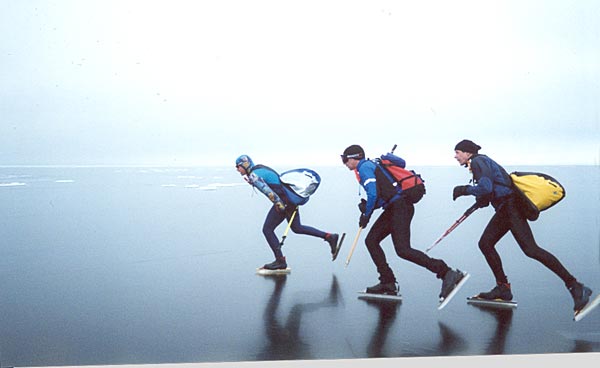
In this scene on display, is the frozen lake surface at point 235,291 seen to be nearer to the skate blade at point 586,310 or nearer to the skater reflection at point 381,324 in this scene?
the skater reflection at point 381,324

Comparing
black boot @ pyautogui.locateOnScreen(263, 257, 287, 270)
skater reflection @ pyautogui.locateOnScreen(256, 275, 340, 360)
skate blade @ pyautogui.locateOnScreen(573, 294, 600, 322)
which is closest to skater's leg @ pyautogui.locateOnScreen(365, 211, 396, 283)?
skater reflection @ pyautogui.locateOnScreen(256, 275, 340, 360)

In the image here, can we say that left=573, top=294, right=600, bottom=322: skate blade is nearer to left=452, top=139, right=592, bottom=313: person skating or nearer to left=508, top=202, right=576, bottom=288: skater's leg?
left=452, top=139, right=592, bottom=313: person skating

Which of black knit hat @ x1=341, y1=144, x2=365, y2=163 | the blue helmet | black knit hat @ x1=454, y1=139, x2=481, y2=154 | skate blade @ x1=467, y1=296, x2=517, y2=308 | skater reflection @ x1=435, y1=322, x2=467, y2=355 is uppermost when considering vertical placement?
the blue helmet

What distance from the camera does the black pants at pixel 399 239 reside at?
601 centimetres

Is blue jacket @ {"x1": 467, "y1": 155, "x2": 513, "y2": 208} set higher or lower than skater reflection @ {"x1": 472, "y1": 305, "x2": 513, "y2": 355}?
higher

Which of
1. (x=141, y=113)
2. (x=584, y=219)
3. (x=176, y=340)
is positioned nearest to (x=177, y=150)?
(x=141, y=113)

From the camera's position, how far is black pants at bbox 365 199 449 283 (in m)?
6.01

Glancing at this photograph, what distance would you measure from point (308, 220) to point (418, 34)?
425cm

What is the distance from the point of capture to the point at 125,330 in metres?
5.53

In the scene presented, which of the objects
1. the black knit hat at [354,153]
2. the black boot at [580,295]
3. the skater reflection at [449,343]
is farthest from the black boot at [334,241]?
the black boot at [580,295]

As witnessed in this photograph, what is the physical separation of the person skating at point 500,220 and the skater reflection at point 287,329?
1.45m

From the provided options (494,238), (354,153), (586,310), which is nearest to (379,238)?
(354,153)

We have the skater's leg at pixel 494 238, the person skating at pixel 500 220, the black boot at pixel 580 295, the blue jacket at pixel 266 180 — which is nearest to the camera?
the black boot at pixel 580 295

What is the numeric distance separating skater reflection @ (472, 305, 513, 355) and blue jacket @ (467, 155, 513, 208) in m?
0.98
